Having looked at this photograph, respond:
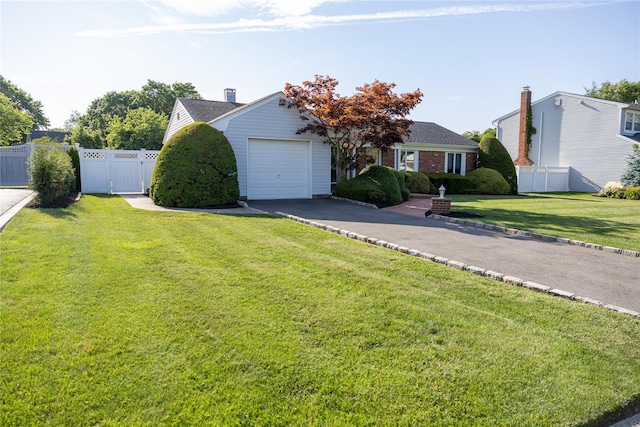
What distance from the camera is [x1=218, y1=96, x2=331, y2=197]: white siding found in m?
14.9

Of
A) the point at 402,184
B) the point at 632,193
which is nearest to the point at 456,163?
the point at 632,193

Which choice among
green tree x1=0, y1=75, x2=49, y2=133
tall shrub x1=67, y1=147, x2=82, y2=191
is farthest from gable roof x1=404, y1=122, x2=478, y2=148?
green tree x1=0, y1=75, x2=49, y2=133

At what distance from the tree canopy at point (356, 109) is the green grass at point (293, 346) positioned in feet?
32.6

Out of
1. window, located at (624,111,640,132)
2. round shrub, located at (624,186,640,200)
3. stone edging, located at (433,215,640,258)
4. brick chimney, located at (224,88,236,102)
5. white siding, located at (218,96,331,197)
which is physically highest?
brick chimney, located at (224,88,236,102)

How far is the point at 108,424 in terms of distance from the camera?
2.28m

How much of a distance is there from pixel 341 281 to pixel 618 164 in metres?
26.6

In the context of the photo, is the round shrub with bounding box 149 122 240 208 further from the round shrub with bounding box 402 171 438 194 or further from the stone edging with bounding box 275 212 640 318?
the round shrub with bounding box 402 171 438 194

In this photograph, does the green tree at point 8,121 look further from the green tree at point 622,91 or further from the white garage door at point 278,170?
the green tree at point 622,91

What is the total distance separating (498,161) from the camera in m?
23.5

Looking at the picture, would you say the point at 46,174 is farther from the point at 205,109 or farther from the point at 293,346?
the point at 293,346

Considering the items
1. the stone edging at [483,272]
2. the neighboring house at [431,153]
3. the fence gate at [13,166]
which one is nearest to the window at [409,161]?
the neighboring house at [431,153]

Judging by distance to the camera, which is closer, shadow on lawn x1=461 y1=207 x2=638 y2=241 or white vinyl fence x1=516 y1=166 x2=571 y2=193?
shadow on lawn x1=461 y1=207 x2=638 y2=241

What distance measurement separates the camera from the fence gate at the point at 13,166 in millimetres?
23203

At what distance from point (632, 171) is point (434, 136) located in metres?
10.8
